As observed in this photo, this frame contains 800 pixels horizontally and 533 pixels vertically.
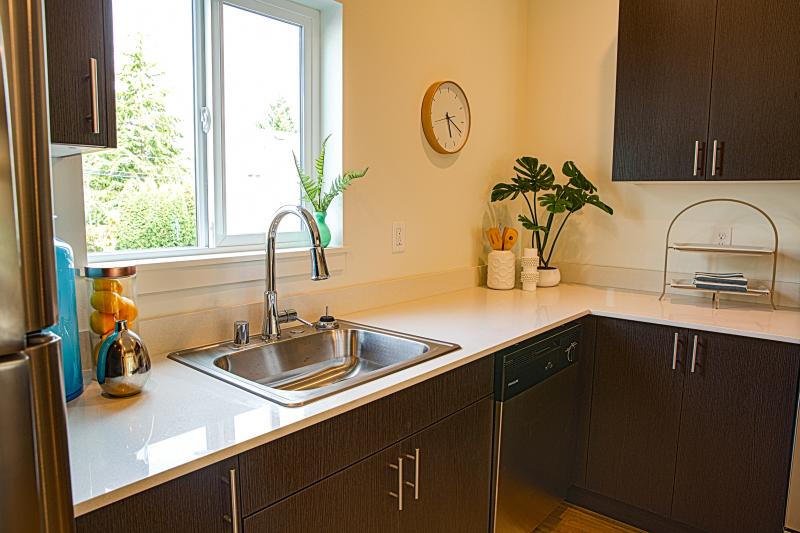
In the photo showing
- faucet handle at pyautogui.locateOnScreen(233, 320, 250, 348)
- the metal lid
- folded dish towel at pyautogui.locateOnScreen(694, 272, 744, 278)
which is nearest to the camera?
the metal lid

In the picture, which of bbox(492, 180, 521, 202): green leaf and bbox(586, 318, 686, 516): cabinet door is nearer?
bbox(586, 318, 686, 516): cabinet door

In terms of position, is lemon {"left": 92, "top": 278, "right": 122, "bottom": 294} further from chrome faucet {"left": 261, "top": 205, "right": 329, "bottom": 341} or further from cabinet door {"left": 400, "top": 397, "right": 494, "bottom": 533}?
cabinet door {"left": 400, "top": 397, "right": 494, "bottom": 533}

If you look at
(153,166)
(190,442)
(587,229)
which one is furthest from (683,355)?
(153,166)

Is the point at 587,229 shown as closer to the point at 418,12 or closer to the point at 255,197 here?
the point at 418,12

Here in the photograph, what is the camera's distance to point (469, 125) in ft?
8.94

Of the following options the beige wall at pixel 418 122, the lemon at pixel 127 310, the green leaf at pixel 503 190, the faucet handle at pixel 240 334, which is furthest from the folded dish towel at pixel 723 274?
the lemon at pixel 127 310

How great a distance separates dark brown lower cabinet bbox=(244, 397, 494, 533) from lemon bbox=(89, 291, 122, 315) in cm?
58

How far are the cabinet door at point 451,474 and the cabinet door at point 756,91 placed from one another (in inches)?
55.5

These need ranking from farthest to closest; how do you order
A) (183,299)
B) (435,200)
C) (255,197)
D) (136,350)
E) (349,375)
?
1. (435,200)
2. (255,197)
3. (349,375)
4. (183,299)
5. (136,350)

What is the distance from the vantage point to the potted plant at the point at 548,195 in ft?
8.88

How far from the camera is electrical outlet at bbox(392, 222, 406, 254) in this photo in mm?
2398

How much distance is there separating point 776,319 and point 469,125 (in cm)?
148

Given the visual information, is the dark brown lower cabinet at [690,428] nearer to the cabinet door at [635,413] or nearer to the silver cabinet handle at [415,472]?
the cabinet door at [635,413]

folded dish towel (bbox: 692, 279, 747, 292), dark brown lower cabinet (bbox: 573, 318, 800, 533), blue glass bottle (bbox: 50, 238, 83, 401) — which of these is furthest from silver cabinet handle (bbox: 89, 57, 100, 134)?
folded dish towel (bbox: 692, 279, 747, 292)
